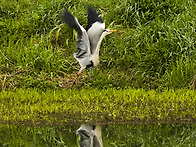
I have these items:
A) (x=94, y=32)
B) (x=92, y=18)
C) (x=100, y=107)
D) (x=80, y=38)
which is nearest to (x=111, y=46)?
(x=92, y=18)

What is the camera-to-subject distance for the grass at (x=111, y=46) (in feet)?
29.4

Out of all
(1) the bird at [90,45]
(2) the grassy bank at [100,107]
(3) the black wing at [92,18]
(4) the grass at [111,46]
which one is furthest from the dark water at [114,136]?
(3) the black wing at [92,18]

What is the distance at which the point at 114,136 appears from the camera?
646 cm

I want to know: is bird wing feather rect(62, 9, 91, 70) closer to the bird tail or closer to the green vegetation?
the bird tail

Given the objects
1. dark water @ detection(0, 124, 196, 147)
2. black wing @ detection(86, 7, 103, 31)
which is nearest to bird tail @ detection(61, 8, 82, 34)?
black wing @ detection(86, 7, 103, 31)

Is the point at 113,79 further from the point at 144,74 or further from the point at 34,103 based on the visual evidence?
the point at 34,103

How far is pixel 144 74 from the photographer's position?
9039 mm

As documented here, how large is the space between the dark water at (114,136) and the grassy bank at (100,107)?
0.22 metres

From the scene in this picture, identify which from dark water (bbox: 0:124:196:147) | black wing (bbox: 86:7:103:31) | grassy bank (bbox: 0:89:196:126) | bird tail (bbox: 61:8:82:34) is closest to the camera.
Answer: dark water (bbox: 0:124:196:147)

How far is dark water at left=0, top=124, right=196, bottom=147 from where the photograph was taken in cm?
609

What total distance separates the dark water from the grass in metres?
1.89

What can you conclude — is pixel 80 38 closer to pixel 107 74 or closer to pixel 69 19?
pixel 69 19

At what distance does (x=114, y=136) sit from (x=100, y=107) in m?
1.22

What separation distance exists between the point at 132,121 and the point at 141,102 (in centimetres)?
55
